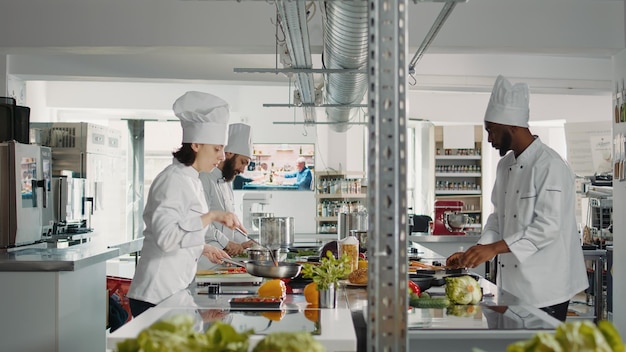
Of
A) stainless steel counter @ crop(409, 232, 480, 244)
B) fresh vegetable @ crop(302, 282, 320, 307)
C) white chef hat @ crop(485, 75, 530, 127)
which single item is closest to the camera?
fresh vegetable @ crop(302, 282, 320, 307)

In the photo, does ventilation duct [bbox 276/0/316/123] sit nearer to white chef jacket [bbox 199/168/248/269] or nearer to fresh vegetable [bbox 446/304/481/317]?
white chef jacket [bbox 199/168/248/269]

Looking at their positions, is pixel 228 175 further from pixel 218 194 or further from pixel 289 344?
pixel 289 344

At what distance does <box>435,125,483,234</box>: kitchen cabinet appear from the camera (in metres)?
13.3

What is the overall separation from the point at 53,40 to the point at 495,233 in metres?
4.28

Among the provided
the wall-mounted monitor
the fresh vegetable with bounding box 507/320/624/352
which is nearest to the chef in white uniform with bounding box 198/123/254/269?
the fresh vegetable with bounding box 507/320/624/352

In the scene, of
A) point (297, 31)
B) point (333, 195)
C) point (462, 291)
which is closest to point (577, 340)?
point (462, 291)

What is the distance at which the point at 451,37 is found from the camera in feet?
21.7

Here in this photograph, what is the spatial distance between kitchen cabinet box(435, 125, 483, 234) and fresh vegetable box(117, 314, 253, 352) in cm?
1197

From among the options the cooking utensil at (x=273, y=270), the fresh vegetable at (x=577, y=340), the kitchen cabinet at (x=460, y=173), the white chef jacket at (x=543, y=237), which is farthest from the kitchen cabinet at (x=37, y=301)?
the kitchen cabinet at (x=460, y=173)

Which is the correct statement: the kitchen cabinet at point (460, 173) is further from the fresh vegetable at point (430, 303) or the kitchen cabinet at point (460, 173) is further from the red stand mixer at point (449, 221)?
the fresh vegetable at point (430, 303)

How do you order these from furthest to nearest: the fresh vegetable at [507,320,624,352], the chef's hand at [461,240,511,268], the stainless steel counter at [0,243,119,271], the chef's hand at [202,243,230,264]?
the stainless steel counter at [0,243,119,271], the chef's hand at [202,243,230,264], the chef's hand at [461,240,511,268], the fresh vegetable at [507,320,624,352]

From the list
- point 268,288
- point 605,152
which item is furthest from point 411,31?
point 605,152

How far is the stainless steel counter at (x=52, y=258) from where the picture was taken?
4.01 metres

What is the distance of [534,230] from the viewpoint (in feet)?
11.9
